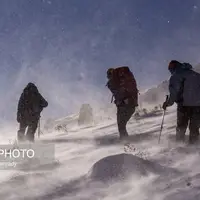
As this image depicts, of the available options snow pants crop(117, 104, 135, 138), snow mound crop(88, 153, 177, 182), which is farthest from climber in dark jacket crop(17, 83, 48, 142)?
snow mound crop(88, 153, 177, 182)

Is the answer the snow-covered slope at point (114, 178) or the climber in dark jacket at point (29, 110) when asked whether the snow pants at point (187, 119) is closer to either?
the snow-covered slope at point (114, 178)

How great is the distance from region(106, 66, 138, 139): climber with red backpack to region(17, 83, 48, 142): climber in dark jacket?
2719mm

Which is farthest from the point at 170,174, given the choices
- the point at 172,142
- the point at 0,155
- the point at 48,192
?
the point at 0,155

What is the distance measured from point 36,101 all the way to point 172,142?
15.9 ft

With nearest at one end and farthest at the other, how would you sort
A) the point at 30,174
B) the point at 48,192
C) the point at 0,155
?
the point at 48,192 → the point at 30,174 → the point at 0,155

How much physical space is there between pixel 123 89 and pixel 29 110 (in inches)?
129

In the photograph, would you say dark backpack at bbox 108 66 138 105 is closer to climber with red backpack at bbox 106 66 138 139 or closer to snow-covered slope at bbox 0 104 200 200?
climber with red backpack at bbox 106 66 138 139

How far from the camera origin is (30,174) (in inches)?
239

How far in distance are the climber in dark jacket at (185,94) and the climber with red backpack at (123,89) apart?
1619mm

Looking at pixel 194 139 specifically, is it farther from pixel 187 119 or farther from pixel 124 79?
pixel 124 79

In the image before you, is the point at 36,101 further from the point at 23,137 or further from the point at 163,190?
the point at 163,190

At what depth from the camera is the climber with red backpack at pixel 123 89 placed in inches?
389

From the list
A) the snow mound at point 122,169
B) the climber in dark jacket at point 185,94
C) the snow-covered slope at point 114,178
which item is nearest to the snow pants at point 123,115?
the climber in dark jacket at point 185,94

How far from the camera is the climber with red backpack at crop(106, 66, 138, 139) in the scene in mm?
9891
